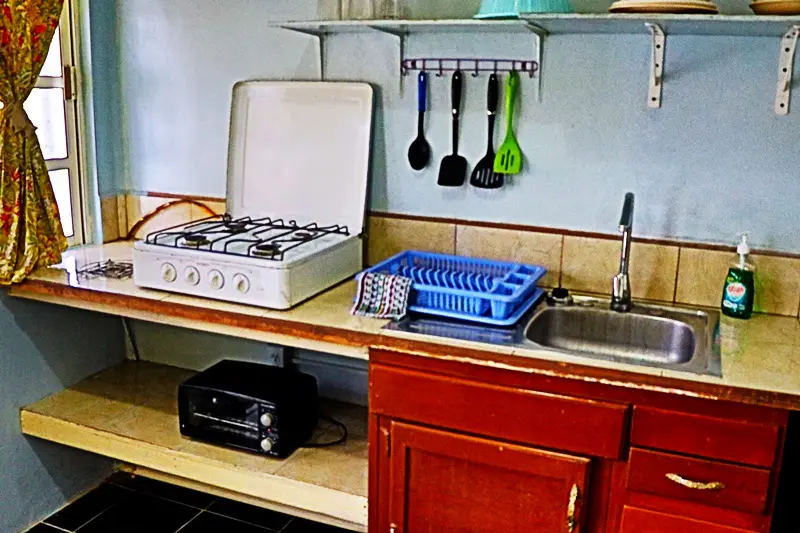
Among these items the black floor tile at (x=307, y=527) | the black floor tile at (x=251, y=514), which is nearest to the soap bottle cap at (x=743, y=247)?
the black floor tile at (x=307, y=527)

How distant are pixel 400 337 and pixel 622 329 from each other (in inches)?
25.0

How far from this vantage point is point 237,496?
2576 millimetres

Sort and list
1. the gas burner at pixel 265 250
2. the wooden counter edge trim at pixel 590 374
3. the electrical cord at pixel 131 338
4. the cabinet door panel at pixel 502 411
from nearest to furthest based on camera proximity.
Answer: the wooden counter edge trim at pixel 590 374 → the cabinet door panel at pixel 502 411 → the gas burner at pixel 265 250 → the electrical cord at pixel 131 338

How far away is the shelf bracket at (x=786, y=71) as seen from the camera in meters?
1.85

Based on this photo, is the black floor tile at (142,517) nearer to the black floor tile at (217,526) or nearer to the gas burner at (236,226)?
the black floor tile at (217,526)

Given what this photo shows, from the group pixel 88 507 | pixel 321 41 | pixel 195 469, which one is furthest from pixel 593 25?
pixel 88 507

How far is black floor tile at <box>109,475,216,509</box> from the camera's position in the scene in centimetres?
259

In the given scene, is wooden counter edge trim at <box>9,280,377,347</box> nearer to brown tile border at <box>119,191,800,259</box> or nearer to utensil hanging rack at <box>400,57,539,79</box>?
brown tile border at <box>119,191,800,259</box>

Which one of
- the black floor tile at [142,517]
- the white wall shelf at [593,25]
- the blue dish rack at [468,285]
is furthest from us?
the black floor tile at [142,517]

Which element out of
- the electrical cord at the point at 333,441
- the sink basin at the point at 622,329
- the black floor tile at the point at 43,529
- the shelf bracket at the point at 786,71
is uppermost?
the shelf bracket at the point at 786,71

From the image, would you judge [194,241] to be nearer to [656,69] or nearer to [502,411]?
[502,411]

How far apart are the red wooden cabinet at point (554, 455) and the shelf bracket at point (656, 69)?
830mm

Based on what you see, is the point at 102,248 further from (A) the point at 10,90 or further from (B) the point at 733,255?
(B) the point at 733,255

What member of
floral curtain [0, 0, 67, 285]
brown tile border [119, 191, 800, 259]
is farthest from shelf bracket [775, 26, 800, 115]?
floral curtain [0, 0, 67, 285]
